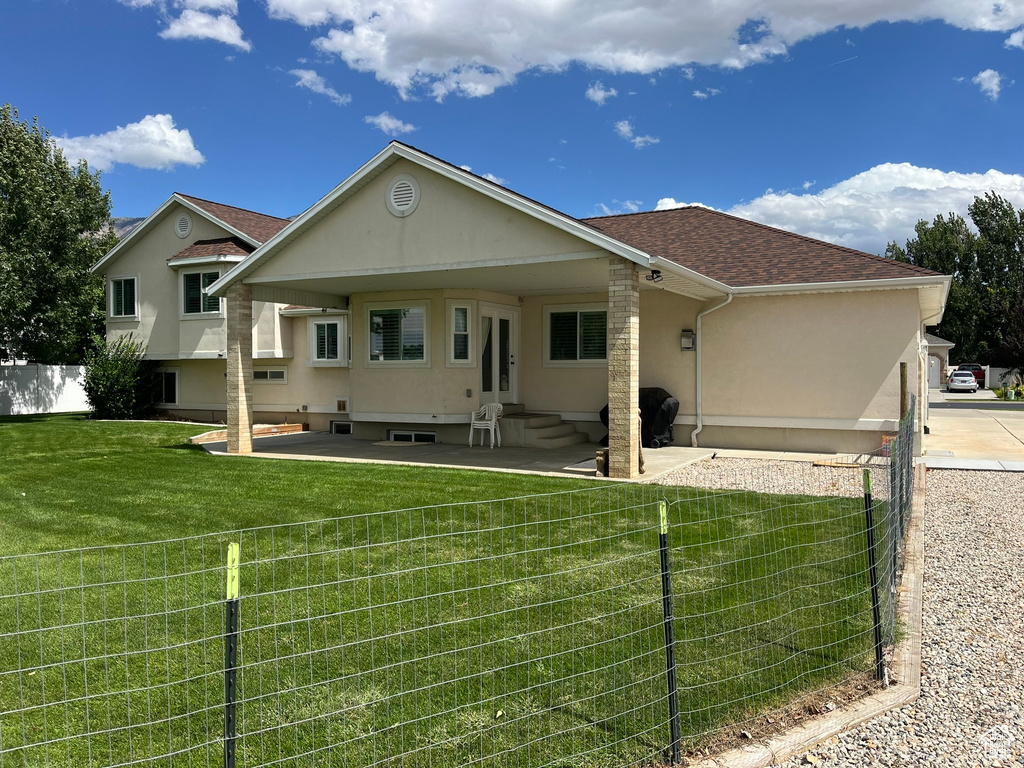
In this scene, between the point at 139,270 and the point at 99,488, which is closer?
the point at 99,488

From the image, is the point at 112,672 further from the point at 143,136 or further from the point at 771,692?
the point at 143,136

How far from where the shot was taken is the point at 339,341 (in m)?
19.5

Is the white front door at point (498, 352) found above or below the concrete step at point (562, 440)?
above

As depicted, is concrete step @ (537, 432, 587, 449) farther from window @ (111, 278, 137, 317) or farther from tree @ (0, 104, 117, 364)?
tree @ (0, 104, 117, 364)

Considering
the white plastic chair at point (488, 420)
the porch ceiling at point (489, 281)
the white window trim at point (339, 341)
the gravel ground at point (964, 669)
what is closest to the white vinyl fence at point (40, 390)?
the white window trim at point (339, 341)

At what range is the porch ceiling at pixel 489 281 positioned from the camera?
1242 cm

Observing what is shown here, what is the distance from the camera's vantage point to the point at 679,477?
11117 mm

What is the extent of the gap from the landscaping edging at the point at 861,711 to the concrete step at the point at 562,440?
9.79m

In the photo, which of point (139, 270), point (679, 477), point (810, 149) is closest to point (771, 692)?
point (679, 477)

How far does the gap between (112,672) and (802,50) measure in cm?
2601

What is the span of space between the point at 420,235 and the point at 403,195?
2.69 ft

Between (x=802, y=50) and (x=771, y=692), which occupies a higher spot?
(x=802, y=50)

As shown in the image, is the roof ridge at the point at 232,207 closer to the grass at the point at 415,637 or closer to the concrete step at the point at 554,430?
the concrete step at the point at 554,430

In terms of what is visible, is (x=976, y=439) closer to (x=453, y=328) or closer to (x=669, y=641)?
(x=453, y=328)
